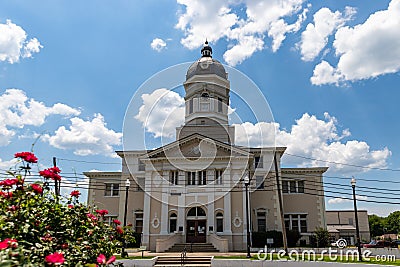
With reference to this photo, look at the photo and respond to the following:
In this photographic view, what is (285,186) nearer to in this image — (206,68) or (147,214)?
(147,214)

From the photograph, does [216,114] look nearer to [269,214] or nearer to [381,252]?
[269,214]

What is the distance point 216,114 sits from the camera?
38094 mm

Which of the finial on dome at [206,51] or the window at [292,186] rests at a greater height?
the finial on dome at [206,51]

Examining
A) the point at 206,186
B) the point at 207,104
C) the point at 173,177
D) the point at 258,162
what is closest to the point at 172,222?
the point at 173,177

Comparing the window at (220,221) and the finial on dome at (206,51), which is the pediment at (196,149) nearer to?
the window at (220,221)

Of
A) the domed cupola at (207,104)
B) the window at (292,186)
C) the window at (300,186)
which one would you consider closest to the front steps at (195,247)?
the domed cupola at (207,104)

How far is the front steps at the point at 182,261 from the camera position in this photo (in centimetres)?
2114

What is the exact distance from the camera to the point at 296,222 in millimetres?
37094

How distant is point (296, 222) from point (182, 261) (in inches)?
729

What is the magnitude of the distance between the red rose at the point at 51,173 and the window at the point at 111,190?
115 ft

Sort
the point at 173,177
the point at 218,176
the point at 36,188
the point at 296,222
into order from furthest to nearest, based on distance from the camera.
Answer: the point at 296,222
the point at 173,177
the point at 218,176
the point at 36,188

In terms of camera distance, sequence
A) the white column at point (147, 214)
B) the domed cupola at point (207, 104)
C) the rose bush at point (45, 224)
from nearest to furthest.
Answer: the rose bush at point (45, 224) → the white column at point (147, 214) → the domed cupola at point (207, 104)

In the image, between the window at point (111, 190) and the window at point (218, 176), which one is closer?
the window at point (218, 176)

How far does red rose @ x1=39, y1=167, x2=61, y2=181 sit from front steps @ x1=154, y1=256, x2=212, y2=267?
54.4 feet
